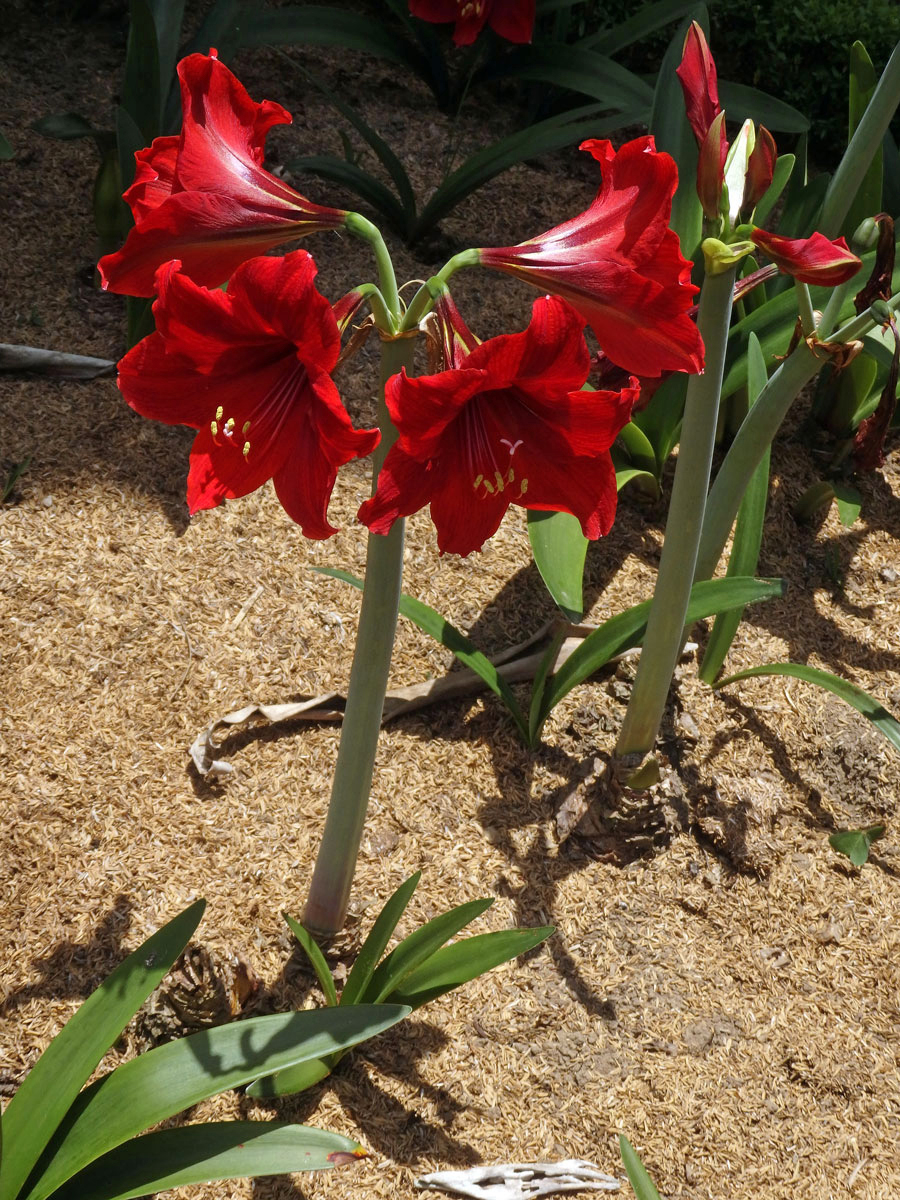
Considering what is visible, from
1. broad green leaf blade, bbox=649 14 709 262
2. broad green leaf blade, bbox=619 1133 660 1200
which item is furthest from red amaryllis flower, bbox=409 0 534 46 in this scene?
broad green leaf blade, bbox=619 1133 660 1200

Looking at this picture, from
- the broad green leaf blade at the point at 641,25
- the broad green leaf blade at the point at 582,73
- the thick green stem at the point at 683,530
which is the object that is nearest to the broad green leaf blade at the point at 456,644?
the thick green stem at the point at 683,530

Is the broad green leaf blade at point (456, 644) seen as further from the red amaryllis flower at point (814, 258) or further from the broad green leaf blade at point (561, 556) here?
the red amaryllis flower at point (814, 258)

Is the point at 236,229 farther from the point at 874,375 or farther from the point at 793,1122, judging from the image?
the point at 874,375

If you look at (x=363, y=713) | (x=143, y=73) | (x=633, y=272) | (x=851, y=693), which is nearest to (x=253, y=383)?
(x=633, y=272)

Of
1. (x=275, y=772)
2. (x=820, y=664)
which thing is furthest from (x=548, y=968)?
(x=820, y=664)

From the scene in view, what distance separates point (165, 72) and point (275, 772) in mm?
1899

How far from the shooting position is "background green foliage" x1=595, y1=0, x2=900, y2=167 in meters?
3.79

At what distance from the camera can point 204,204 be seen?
46.1 inches

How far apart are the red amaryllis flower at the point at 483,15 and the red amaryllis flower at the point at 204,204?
7.18ft

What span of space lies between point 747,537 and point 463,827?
0.88 metres

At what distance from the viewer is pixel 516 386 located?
1.17 meters

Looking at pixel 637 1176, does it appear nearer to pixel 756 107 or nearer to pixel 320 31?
pixel 756 107

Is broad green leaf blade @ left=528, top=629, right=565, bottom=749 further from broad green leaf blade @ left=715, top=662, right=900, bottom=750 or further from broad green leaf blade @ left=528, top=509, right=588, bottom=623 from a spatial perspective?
broad green leaf blade @ left=715, top=662, right=900, bottom=750

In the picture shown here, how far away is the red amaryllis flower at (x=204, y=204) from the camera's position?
1174 mm
